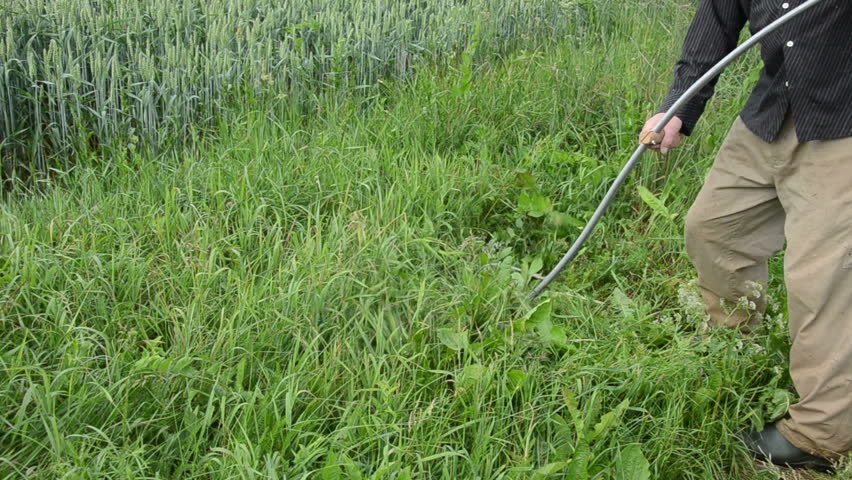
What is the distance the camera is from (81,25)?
3.85 m

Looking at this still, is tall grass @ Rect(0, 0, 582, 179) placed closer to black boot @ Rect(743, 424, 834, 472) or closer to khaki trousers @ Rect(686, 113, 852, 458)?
khaki trousers @ Rect(686, 113, 852, 458)

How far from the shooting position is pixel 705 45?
8.13ft

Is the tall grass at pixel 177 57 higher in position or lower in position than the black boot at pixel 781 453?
higher

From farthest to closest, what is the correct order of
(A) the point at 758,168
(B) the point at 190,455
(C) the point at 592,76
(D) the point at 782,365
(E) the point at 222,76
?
1. (C) the point at 592,76
2. (E) the point at 222,76
3. (D) the point at 782,365
4. (A) the point at 758,168
5. (B) the point at 190,455

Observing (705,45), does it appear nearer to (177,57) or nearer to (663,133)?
(663,133)

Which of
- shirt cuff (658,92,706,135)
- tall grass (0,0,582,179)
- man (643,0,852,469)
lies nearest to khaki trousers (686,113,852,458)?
man (643,0,852,469)

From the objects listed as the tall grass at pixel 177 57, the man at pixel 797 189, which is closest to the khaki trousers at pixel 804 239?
the man at pixel 797 189

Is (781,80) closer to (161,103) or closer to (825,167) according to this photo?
(825,167)

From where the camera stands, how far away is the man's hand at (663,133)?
2.40 meters

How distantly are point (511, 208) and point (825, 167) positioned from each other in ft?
4.60

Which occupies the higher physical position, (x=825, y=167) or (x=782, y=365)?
(x=825, y=167)

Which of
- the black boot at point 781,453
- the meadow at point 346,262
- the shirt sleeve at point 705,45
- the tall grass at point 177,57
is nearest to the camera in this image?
the meadow at point 346,262

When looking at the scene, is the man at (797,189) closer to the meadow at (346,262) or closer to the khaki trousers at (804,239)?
the khaki trousers at (804,239)

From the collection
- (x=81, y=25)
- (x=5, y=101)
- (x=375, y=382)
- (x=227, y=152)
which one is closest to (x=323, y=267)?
(x=375, y=382)
